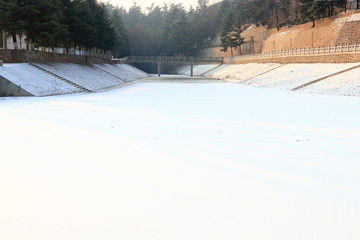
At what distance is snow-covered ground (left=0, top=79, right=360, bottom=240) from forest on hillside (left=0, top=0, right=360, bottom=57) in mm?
27449

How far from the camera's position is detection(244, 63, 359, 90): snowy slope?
106 feet

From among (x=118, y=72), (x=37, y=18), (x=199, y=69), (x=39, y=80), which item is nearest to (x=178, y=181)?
(x=39, y=80)

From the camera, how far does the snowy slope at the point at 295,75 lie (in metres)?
32.4

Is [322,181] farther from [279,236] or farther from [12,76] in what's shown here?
[12,76]

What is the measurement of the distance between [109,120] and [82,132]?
262cm

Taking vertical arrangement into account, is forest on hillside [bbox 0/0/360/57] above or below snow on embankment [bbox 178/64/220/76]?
above

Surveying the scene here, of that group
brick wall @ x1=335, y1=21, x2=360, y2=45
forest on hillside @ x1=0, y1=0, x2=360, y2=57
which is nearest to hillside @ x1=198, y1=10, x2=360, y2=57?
brick wall @ x1=335, y1=21, x2=360, y2=45

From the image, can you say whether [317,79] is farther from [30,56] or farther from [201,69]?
[201,69]

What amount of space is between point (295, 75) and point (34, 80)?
29.3 m

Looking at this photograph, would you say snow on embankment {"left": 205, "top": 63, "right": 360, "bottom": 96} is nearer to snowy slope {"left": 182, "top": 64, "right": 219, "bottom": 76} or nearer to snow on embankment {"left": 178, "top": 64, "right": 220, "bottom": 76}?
snow on embankment {"left": 178, "top": 64, "right": 220, "bottom": 76}

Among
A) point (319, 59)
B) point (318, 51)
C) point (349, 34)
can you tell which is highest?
point (349, 34)

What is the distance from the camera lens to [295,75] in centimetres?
3684

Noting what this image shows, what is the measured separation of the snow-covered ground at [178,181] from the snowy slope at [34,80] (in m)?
14.4

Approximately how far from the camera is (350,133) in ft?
36.9
